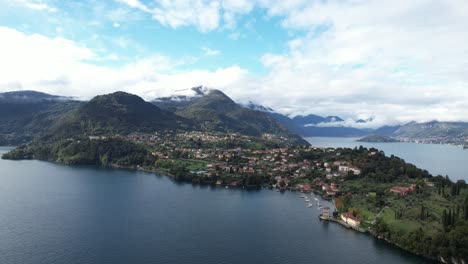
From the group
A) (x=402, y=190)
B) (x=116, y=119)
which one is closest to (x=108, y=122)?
(x=116, y=119)

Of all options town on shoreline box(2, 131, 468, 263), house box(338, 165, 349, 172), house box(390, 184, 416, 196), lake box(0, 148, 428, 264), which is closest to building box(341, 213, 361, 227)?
town on shoreline box(2, 131, 468, 263)

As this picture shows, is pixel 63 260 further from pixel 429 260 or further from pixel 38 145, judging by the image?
pixel 38 145

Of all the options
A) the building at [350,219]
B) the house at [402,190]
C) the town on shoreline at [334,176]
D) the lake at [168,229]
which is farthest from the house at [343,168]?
the building at [350,219]

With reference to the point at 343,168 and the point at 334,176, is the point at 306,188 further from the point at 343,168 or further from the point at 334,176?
the point at 343,168

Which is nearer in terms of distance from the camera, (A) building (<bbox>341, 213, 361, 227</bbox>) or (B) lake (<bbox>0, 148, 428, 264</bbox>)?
(B) lake (<bbox>0, 148, 428, 264</bbox>)

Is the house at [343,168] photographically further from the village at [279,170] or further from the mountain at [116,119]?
the mountain at [116,119]

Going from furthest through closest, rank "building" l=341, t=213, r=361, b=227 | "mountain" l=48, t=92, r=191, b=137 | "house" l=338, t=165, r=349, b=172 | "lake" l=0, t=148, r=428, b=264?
1. "mountain" l=48, t=92, r=191, b=137
2. "house" l=338, t=165, r=349, b=172
3. "building" l=341, t=213, r=361, b=227
4. "lake" l=0, t=148, r=428, b=264

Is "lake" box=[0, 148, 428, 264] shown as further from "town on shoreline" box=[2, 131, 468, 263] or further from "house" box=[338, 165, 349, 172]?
"house" box=[338, 165, 349, 172]
